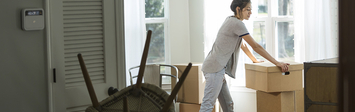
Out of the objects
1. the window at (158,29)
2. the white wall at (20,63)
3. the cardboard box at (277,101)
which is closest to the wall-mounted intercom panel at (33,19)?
the white wall at (20,63)

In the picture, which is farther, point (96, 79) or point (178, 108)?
point (178, 108)

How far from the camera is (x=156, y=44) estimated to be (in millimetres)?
3504

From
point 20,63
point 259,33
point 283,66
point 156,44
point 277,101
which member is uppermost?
point 259,33

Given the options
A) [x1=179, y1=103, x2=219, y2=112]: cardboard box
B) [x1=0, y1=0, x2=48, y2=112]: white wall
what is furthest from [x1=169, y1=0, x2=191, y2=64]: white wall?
[x1=0, y1=0, x2=48, y2=112]: white wall

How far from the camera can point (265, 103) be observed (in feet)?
8.89

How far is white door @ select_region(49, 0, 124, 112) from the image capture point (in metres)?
1.31

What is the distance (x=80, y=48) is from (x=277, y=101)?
1.92 metres

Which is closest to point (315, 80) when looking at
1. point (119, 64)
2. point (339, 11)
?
point (119, 64)

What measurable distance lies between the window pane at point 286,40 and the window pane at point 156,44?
1.40m

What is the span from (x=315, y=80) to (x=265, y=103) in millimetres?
1661

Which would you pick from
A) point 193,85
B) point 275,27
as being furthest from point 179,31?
point 275,27

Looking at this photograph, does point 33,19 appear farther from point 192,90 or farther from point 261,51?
point 192,90

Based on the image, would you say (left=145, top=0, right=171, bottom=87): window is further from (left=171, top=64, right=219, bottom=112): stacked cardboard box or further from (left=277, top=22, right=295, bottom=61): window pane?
(left=277, top=22, right=295, bottom=61): window pane

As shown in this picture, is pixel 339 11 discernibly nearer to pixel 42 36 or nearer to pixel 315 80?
pixel 315 80
